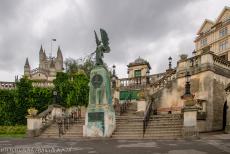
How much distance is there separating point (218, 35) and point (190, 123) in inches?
2102

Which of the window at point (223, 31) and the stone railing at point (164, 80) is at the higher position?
the window at point (223, 31)

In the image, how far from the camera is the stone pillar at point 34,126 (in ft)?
67.4

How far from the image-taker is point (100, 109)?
17953 mm

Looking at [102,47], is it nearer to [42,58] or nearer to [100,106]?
[100,106]

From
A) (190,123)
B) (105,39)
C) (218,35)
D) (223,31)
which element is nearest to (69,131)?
(105,39)

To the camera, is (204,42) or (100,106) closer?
(100,106)

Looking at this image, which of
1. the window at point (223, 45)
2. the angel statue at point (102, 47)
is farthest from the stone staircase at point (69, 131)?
the window at point (223, 45)

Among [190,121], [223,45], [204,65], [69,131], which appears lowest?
[69,131]

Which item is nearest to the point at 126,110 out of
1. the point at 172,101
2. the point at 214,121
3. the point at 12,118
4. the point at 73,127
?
the point at 172,101

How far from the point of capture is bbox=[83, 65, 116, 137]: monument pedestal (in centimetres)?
1766

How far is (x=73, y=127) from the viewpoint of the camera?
20188 mm

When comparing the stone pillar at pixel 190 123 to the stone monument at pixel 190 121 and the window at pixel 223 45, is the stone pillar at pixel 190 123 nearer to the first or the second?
the stone monument at pixel 190 121

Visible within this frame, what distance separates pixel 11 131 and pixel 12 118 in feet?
13.2

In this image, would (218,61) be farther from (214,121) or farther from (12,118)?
(12,118)
